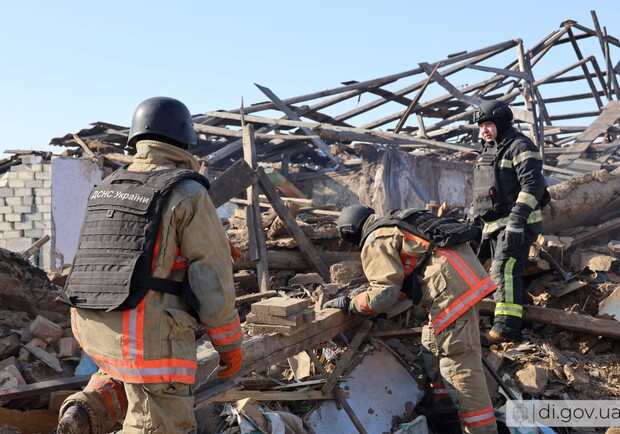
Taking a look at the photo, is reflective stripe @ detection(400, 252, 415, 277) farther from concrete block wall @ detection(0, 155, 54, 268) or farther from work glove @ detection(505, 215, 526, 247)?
concrete block wall @ detection(0, 155, 54, 268)

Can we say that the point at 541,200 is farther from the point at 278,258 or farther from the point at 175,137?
the point at 175,137

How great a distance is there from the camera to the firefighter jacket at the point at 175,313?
2.57 metres

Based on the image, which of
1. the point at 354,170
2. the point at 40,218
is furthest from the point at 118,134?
the point at 354,170

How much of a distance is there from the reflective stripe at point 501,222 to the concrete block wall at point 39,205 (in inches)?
332

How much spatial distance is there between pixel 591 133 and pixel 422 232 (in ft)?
32.8

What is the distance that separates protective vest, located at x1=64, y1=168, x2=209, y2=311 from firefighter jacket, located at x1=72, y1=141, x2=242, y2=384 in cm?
4

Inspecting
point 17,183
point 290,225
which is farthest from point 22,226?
point 290,225

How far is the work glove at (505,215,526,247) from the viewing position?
5.08m

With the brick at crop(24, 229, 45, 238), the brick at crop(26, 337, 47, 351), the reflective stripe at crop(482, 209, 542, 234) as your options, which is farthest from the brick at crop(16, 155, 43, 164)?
the reflective stripe at crop(482, 209, 542, 234)

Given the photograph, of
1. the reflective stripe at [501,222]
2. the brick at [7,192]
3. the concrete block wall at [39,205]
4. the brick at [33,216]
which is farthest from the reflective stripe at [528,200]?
the brick at [7,192]

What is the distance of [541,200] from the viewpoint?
550 cm

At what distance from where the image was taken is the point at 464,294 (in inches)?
164

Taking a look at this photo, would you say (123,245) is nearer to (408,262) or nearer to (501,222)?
(408,262)

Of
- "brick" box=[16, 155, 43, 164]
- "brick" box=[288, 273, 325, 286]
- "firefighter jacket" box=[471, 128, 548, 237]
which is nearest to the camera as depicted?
"firefighter jacket" box=[471, 128, 548, 237]
